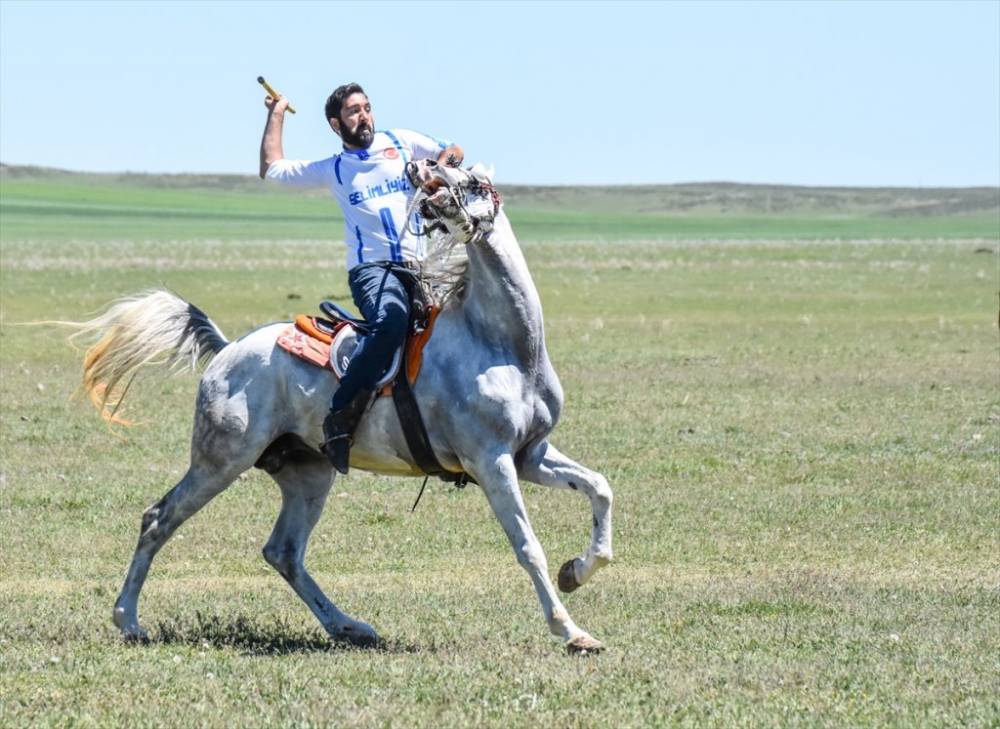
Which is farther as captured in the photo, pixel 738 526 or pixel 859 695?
pixel 738 526

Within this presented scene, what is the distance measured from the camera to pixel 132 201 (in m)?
152

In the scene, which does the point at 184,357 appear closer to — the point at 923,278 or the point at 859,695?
the point at 859,695

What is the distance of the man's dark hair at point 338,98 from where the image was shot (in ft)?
33.5

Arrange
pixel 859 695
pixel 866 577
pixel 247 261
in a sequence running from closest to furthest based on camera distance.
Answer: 1. pixel 859 695
2. pixel 866 577
3. pixel 247 261

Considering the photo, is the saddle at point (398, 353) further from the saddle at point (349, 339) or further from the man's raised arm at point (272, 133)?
the man's raised arm at point (272, 133)

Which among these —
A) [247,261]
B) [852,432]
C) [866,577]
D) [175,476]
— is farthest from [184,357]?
[247,261]

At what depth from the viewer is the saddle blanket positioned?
9.82m

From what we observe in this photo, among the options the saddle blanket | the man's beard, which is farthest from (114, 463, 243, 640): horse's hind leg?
the man's beard

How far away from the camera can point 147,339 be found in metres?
11.1

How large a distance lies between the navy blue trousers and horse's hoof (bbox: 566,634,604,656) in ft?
5.96

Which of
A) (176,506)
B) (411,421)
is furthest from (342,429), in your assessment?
(176,506)

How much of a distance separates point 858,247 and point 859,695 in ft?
251

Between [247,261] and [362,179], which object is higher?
[362,179]

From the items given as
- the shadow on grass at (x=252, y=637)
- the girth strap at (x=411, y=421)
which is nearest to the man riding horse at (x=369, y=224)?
the girth strap at (x=411, y=421)
